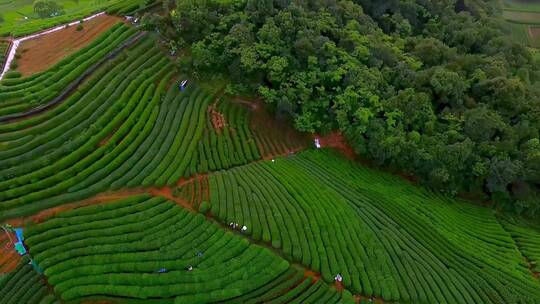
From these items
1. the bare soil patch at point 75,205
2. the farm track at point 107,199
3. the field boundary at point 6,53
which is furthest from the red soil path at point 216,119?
the field boundary at point 6,53

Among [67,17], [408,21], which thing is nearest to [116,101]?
[67,17]

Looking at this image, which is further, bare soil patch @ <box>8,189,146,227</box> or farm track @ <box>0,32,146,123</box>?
farm track @ <box>0,32,146,123</box>

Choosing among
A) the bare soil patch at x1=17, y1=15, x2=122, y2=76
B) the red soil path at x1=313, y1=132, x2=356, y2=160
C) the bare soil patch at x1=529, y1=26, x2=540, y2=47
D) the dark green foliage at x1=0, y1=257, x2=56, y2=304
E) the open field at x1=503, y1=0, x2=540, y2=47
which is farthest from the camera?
the open field at x1=503, y1=0, x2=540, y2=47

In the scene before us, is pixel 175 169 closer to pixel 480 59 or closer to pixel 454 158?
pixel 454 158

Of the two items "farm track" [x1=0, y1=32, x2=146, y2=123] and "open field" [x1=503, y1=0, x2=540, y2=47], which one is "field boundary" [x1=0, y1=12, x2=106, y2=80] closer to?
"farm track" [x1=0, y1=32, x2=146, y2=123]

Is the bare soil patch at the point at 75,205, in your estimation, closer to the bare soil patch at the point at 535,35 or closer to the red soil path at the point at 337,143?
the red soil path at the point at 337,143

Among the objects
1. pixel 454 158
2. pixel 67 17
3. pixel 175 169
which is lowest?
pixel 454 158

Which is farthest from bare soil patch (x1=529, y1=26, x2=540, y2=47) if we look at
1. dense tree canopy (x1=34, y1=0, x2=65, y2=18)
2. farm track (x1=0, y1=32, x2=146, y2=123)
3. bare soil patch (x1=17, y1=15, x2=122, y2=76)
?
dense tree canopy (x1=34, y1=0, x2=65, y2=18)
